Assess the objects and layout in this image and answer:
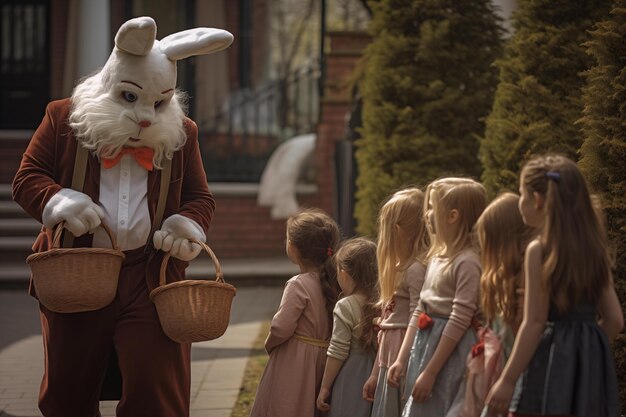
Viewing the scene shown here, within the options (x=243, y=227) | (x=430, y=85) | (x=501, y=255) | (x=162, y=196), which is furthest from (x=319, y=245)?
(x=243, y=227)

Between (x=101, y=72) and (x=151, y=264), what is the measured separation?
3.00ft

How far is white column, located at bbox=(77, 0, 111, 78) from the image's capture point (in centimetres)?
1415

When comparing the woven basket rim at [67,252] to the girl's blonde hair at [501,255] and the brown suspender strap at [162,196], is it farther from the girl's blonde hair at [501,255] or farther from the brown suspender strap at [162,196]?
the girl's blonde hair at [501,255]

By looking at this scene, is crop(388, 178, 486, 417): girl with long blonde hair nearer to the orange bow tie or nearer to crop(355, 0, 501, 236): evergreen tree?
the orange bow tie

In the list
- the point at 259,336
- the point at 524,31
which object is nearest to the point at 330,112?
the point at 259,336

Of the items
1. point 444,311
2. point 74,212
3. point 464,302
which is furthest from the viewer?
point 74,212

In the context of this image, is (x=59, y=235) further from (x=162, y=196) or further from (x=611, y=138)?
(x=611, y=138)

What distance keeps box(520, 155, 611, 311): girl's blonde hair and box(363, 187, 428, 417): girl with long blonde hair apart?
39.1 inches

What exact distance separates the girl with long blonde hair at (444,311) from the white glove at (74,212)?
1397mm

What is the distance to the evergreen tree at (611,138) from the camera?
4715 millimetres

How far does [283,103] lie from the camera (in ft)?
51.0

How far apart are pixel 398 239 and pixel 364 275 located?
0.99 ft

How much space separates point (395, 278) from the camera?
15.6ft

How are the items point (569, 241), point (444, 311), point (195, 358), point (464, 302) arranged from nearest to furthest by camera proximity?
1. point (569, 241)
2. point (464, 302)
3. point (444, 311)
4. point (195, 358)
